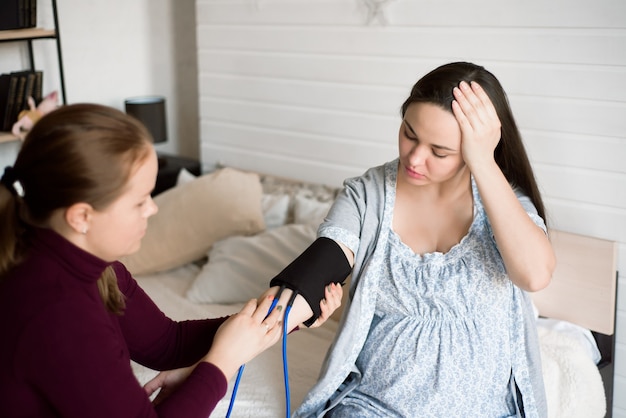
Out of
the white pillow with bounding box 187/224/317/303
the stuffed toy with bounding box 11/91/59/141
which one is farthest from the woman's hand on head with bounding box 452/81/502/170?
the stuffed toy with bounding box 11/91/59/141

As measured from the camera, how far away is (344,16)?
2.75 m

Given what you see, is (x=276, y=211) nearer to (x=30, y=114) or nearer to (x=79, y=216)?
(x=30, y=114)

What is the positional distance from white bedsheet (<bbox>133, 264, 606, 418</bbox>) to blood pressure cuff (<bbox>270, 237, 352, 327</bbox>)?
16.5 inches

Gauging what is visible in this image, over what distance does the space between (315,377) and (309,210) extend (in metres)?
0.89

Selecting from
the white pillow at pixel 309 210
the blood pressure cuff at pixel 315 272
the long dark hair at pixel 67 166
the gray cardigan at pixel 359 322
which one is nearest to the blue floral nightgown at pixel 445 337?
the gray cardigan at pixel 359 322

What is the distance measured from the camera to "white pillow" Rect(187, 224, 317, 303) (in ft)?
8.05

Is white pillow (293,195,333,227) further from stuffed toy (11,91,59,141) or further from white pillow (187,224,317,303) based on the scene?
stuffed toy (11,91,59,141)

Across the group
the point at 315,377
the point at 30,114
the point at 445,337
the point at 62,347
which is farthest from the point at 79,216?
the point at 30,114

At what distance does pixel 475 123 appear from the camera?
1.47 meters

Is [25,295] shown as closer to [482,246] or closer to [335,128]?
[482,246]

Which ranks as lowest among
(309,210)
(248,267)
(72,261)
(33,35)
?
(248,267)

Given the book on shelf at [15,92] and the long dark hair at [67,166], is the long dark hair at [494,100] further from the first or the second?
the book on shelf at [15,92]

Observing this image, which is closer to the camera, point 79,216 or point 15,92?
point 79,216

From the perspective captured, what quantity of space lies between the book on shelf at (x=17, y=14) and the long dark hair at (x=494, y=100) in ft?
6.41
